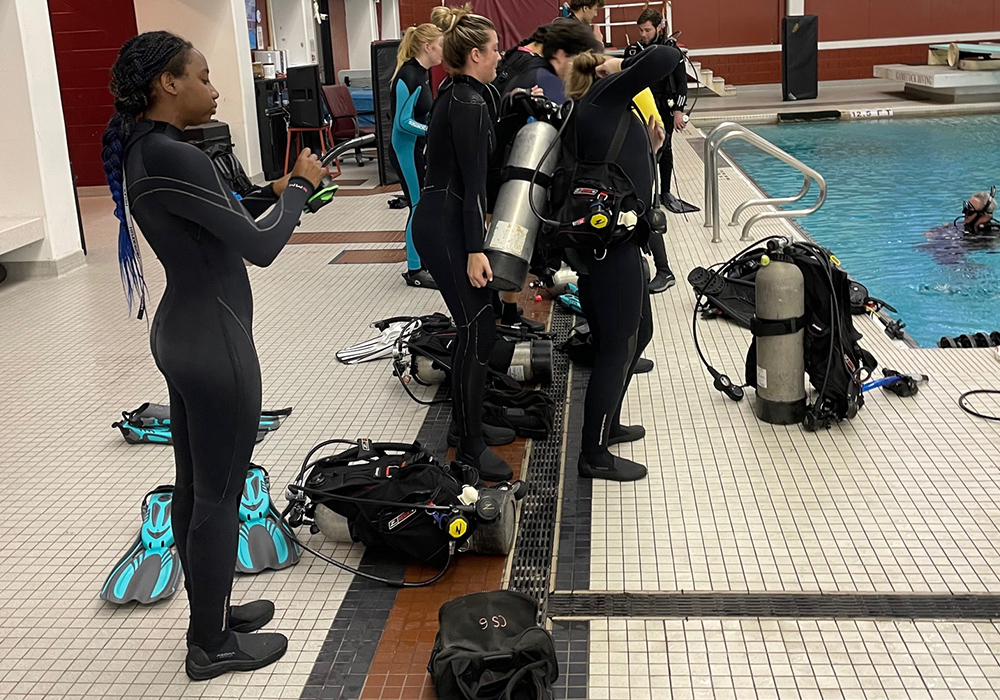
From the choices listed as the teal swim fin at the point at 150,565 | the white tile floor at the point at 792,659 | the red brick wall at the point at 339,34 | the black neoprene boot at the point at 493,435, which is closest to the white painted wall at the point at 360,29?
the red brick wall at the point at 339,34

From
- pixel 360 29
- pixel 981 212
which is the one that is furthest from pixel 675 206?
pixel 360 29

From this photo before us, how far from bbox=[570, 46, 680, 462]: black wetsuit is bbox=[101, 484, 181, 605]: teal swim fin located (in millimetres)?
1547

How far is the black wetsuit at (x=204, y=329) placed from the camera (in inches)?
86.9

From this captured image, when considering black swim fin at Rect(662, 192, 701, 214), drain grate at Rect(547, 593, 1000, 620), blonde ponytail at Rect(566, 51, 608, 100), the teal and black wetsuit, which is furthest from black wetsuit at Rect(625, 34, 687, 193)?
drain grate at Rect(547, 593, 1000, 620)

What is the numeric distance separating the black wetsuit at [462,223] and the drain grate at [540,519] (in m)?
0.28

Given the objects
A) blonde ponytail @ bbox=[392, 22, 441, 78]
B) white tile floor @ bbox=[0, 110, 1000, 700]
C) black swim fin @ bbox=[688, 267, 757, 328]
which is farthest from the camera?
blonde ponytail @ bbox=[392, 22, 441, 78]

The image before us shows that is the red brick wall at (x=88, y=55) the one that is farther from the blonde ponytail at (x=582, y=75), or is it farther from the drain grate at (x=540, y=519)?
the blonde ponytail at (x=582, y=75)

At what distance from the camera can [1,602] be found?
9.93ft

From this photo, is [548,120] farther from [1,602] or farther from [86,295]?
[86,295]

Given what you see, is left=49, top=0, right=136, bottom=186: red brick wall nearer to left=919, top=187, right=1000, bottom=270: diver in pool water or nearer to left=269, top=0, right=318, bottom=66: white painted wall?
left=269, top=0, right=318, bottom=66: white painted wall

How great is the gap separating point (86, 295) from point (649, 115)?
13.6 ft

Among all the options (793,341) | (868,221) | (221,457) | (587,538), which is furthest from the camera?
(868,221)

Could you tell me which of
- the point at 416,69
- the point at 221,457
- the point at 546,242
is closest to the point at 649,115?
the point at 416,69

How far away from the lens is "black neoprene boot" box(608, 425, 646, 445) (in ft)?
13.3
